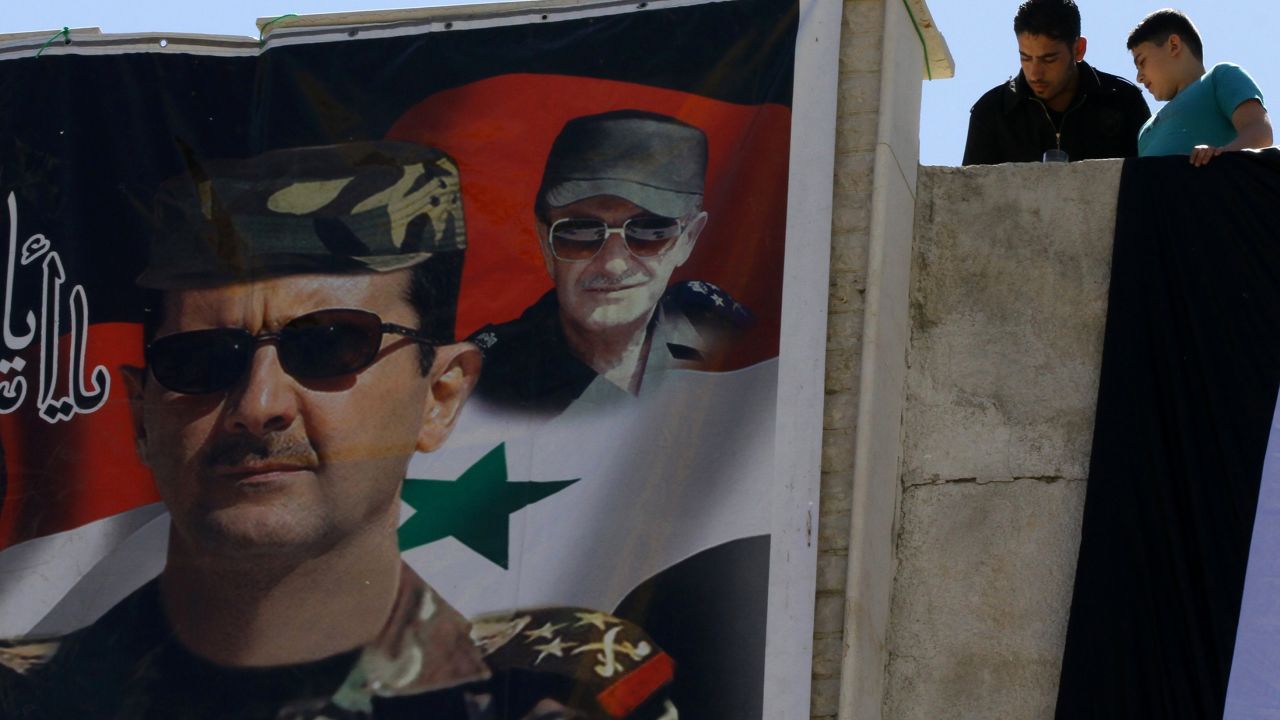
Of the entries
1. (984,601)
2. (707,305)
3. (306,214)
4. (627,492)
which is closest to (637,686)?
(627,492)

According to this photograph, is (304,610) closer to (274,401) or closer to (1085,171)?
(274,401)

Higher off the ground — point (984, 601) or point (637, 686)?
point (984, 601)

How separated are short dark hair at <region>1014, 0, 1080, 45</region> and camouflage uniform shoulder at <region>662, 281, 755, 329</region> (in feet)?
5.24

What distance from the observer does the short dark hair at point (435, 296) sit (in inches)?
308

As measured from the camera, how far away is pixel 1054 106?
A: 26.4 feet

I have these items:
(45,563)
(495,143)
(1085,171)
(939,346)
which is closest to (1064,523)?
(939,346)

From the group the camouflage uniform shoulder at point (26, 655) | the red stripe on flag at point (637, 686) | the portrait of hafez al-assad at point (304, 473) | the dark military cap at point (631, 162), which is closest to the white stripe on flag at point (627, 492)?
the portrait of hafez al-assad at point (304, 473)

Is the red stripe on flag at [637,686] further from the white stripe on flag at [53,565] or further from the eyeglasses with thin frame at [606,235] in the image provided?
the white stripe on flag at [53,565]

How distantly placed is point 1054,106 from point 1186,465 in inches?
65.7

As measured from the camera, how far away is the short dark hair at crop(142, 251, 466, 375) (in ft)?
25.7

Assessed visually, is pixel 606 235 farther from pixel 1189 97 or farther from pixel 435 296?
pixel 1189 97

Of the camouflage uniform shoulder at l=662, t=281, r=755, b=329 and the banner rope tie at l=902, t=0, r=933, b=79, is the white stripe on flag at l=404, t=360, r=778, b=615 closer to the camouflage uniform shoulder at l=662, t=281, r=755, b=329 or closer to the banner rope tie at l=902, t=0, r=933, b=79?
the camouflage uniform shoulder at l=662, t=281, r=755, b=329

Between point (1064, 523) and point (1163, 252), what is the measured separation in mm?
1003

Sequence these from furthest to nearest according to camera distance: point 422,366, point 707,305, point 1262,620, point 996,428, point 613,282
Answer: point 422,366 → point 613,282 → point 707,305 → point 996,428 → point 1262,620
